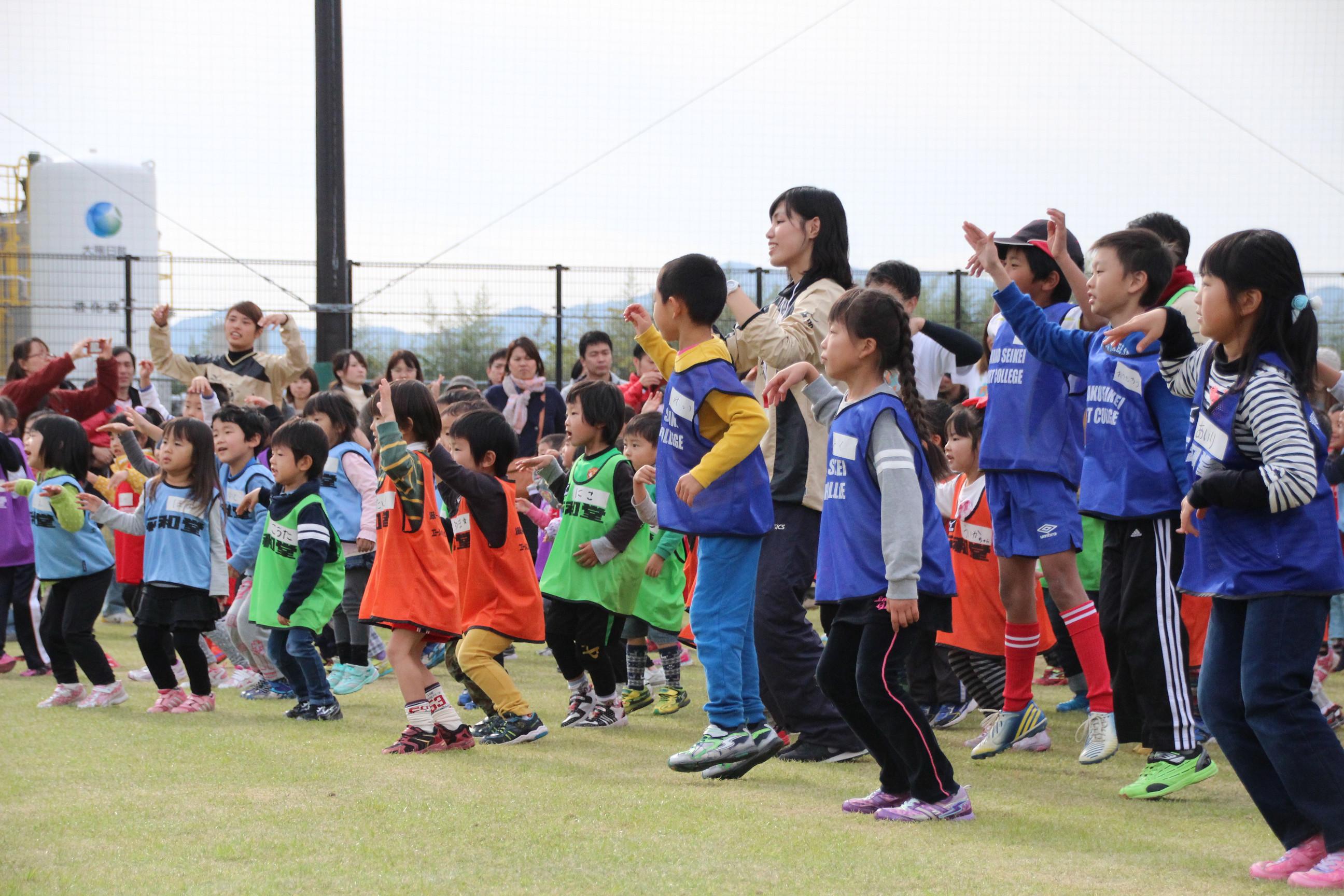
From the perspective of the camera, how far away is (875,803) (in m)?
3.85

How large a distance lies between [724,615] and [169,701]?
3320 mm

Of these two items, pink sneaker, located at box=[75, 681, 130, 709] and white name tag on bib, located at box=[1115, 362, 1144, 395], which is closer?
white name tag on bib, located at box=[1115, 362, 1144, 395]

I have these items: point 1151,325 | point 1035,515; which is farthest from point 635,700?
point 1151,325

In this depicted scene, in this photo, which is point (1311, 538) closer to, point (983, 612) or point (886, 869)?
point (886, 869)

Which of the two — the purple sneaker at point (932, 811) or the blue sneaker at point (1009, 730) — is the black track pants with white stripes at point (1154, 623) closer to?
the blue sneaker at point (1009, 730)

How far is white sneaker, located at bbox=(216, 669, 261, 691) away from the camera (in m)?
7.17

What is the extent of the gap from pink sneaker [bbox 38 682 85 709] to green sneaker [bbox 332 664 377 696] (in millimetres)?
1275

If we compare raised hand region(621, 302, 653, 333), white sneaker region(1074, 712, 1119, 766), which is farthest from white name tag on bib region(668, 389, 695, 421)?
white sneaker region(1074, 712, 1119, 766)

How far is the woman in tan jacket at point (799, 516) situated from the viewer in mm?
4781

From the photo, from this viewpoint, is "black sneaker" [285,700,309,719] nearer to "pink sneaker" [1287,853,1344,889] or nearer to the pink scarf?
the pink scarf

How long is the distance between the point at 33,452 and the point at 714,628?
467cm

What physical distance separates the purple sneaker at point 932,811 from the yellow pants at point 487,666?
2064mm

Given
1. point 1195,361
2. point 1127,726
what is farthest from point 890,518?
point 1127,726

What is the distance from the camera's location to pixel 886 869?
10.3 ft
